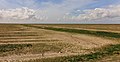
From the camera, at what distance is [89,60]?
1480 cm

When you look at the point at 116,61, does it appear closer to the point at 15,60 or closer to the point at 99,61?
the point at 99,61

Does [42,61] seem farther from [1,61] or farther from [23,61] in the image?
[1,61]

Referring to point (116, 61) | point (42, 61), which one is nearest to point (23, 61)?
point (42, 61)

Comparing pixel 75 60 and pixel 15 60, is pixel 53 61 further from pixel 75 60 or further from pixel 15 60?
pixel 15 60

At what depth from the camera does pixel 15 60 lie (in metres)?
14.9

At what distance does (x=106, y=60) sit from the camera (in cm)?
1476

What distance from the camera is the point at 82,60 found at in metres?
14.8

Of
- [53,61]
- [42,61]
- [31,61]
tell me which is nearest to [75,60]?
[53,61]

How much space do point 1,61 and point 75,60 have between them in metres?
6.23

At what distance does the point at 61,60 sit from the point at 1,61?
16.5 ft

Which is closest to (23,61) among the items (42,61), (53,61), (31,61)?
(31,61)

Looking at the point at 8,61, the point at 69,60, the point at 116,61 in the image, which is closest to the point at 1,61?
the point at 8,61

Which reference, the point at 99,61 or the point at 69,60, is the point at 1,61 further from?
the point at 99,61

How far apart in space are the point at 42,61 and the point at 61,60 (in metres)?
1.62
